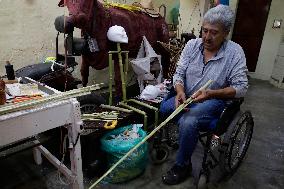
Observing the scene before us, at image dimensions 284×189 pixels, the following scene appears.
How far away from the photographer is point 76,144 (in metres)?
1.54

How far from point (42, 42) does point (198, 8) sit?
2.69 m

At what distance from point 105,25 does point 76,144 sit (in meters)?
1.50

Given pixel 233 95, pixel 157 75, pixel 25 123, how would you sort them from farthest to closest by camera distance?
pixel 157 75 < pixel 233 95 < pixel 25 123

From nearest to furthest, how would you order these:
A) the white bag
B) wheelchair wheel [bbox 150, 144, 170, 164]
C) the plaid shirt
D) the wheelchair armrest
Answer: the wheelchair armrest
the plaid shirt
wheelchair wheel [bbox 150, 144, 170, 164]
the white bag

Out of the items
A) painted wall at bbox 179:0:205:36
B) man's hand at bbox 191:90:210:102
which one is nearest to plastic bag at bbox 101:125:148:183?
man's hand at bbox 191:90:210:102

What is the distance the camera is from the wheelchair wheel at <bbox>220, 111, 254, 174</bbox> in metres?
1.90

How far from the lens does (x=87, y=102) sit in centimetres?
251

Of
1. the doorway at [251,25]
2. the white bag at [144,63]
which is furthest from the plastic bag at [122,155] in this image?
the doorway at [251,25]

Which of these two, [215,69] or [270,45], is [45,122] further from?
[270,45]

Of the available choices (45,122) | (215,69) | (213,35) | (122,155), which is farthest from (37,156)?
(213,35)

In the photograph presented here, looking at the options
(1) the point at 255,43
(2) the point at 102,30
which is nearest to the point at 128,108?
(2) the point at 102,30

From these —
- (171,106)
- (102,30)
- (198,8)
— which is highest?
(198,8)

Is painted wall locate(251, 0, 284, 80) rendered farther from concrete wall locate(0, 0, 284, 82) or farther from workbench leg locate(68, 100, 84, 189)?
workbench leg locate(68, 100, 84, 189)

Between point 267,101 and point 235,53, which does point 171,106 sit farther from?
point 267,101
